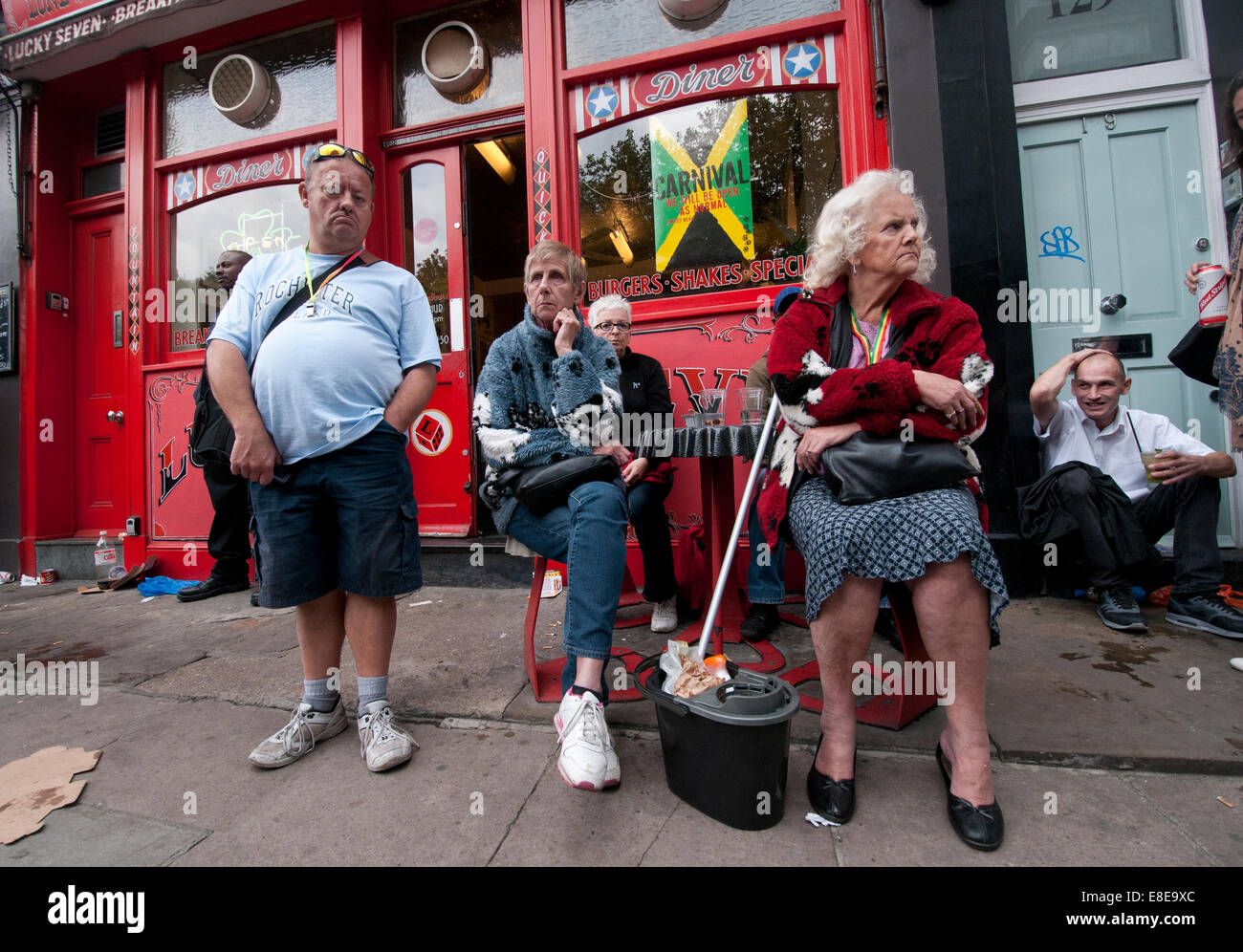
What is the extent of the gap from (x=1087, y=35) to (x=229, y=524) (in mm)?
6486

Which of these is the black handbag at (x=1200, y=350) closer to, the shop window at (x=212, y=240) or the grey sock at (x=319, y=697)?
the grey sock at (x=319, y=697)

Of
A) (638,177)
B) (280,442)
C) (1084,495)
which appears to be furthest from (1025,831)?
(638,177)

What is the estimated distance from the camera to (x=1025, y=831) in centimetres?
135

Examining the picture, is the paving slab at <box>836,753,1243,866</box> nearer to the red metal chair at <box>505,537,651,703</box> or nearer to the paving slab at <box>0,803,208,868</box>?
the red metal chair at <box>505,537,651,703</box>

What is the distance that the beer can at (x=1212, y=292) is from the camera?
2408 millimetres

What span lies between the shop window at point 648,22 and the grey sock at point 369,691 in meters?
4.05

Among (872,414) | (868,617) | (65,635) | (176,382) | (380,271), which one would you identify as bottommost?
(65,635)

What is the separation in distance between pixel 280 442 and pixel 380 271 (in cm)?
68

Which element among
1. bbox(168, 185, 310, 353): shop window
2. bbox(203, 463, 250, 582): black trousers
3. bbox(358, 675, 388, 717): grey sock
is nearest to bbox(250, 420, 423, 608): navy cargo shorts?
bbox(358, 675, 388, 717): grey sock

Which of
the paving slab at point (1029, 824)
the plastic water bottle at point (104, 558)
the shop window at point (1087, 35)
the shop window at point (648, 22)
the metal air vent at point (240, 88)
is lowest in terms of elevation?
the paving slab at point (1029, 824)

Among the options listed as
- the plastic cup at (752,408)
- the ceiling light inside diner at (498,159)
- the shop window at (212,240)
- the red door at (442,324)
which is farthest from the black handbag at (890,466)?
the shop window at (212,240)

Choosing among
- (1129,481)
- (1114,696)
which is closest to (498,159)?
(1129,481)

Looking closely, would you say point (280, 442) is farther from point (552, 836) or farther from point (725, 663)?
point (725, 663)

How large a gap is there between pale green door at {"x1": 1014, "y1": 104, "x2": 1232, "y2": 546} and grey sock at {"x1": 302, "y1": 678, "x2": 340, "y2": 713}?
3849mm
